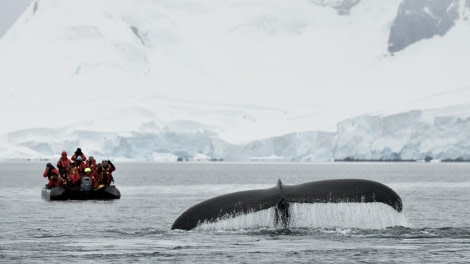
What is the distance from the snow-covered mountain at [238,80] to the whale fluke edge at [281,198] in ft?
269

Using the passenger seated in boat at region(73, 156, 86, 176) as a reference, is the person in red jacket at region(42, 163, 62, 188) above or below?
below

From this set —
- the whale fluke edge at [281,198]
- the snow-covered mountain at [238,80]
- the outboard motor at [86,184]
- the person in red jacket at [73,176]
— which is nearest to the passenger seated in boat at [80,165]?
the person in red jacket at [73,176]

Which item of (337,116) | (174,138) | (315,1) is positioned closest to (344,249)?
(174,138)

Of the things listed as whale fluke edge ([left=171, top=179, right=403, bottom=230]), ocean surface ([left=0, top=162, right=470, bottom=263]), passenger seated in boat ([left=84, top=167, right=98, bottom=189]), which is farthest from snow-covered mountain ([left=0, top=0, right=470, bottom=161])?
whale fluke edge ([left=171, top=179, right=403, bottom=230])

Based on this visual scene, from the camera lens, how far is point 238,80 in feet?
594

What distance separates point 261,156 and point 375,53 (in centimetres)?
6950

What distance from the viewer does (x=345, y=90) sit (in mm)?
172250

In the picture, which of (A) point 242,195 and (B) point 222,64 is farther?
(B) point 222,64

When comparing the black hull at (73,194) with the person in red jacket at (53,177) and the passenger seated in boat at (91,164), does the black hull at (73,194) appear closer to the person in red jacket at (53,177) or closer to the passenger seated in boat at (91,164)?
the person in red jacket at (53,177)

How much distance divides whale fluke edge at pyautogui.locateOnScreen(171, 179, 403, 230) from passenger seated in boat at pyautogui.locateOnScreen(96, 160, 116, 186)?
20747 mm

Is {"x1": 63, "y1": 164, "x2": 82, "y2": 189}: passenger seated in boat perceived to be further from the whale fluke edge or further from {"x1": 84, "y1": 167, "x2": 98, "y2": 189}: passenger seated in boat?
the whale fluke edge

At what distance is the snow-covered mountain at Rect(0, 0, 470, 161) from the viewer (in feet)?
365

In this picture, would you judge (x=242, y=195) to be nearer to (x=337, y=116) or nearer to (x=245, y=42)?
(x=337, y=116)

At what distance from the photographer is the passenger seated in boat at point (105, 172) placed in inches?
1429
